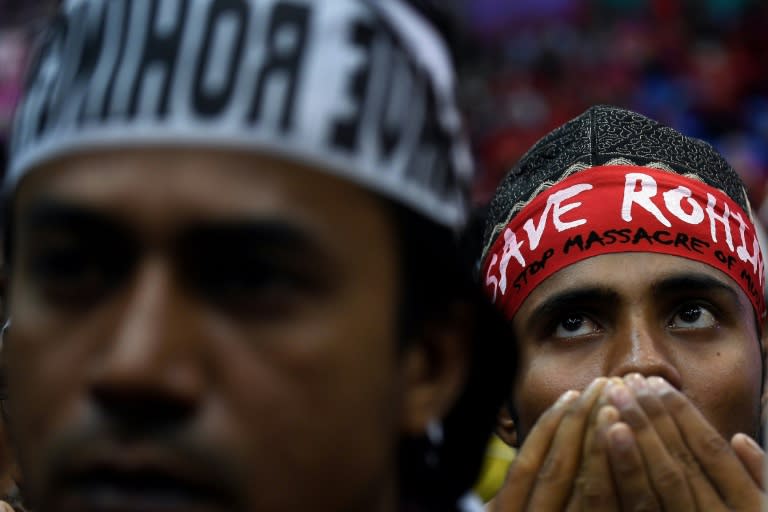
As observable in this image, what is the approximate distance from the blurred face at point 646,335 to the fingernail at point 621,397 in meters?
0.33

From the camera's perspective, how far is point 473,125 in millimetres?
15539

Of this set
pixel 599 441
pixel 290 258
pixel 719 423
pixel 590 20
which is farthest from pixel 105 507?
pixel 590 20

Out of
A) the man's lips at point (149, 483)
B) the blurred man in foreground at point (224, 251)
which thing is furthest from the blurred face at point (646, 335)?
the man's lips at point (149, 483)

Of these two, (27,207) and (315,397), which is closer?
(315,397)

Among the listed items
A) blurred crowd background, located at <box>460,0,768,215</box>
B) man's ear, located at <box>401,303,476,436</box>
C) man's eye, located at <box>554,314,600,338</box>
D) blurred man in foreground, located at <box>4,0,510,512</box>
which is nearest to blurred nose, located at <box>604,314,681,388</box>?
man's eye, located at <box>554,314,600,338</box>

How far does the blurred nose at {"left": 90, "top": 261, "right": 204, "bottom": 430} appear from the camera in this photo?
1.64 meters

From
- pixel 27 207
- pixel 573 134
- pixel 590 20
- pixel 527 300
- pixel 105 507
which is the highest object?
pixel 590 20

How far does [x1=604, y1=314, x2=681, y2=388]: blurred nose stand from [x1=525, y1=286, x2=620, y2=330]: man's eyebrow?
3.7 inches

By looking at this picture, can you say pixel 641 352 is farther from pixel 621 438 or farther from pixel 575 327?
pixel 621 438

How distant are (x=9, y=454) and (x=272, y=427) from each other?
2.13 metres

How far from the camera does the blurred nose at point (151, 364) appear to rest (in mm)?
1640

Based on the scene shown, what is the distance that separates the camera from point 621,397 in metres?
2.79

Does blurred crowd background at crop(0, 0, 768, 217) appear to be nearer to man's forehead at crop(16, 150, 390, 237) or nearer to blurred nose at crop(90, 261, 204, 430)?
man's forehead at crop(16, 150, 390, 237)

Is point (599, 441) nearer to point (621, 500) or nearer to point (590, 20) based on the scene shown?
point (621, 500)
